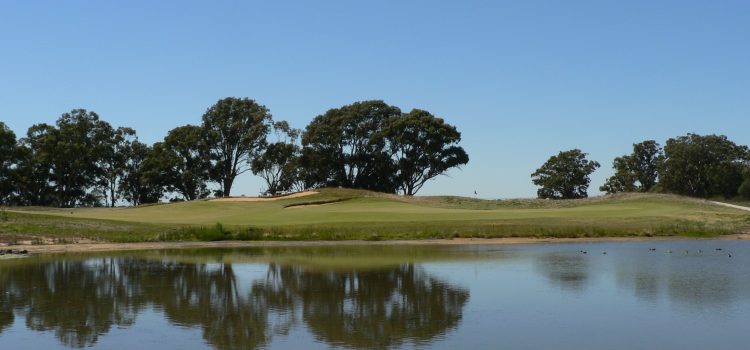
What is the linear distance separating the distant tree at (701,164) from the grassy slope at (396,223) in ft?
116

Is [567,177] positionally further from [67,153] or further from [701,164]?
[67,153]

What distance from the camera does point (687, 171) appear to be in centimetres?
10138

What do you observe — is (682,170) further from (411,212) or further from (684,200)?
(411,212)

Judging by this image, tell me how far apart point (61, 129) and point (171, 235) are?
53851 millimetres

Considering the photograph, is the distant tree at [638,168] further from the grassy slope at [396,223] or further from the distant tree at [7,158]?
the distant tree at [7,158]

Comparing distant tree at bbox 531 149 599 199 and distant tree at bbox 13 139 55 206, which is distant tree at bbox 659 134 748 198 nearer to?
distant tree at bbox 531 149 599 199

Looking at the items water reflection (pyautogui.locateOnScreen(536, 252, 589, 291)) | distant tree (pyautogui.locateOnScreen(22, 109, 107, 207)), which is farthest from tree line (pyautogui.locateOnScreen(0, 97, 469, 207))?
water reflection (pyautogui.locateOnScreen(536, 252, 589, 291))

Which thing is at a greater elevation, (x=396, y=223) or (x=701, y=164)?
(x=701, y=164)

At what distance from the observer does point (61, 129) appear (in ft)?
292

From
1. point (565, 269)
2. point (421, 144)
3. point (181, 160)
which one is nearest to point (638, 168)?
point (421, 144)

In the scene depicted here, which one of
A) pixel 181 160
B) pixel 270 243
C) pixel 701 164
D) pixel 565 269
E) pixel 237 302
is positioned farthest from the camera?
pixel 701 164

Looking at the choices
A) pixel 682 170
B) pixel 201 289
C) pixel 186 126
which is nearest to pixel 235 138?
pixel 186 126

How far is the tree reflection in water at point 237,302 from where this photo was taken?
52.7 feet

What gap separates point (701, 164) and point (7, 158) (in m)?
82.9
